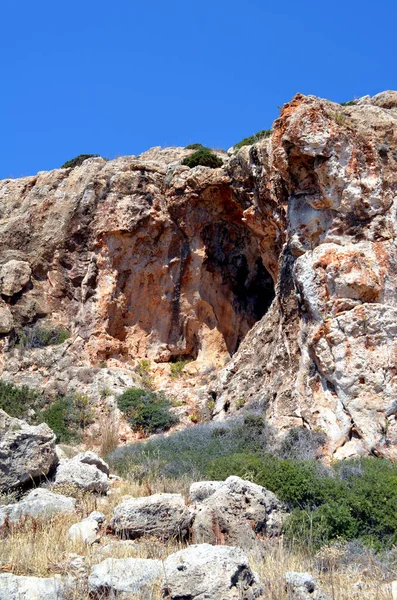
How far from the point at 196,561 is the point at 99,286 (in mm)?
15020

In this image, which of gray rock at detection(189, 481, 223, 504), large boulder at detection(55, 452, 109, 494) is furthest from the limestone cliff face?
large boulder at detection(55, 452, 109, 494)

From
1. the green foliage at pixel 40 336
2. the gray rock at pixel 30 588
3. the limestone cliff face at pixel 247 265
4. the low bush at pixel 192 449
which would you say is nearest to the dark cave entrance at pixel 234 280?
the limestone cliff face at pixel 247 265

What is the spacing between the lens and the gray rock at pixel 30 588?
209 inches

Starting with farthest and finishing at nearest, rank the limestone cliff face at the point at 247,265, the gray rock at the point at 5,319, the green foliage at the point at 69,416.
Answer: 1. the gray rock at the point at 5,319
2. the green foliage at the point at 69,416
3. the limestone cliff face at the point at 247,265

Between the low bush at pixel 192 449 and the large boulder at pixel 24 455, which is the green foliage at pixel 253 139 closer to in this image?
the low bush at pixel 192 449

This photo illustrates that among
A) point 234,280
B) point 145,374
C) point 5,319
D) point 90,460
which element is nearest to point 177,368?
point 145,374

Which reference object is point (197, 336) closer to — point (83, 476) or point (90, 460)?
point (90, 460)

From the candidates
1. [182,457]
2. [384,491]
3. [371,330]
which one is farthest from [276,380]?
[384,491]

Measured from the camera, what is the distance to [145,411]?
54.3 ft

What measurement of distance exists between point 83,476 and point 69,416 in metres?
7.67

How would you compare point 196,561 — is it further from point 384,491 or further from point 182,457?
point 182,457

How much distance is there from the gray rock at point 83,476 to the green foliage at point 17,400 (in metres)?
6.75

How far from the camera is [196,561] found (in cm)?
521

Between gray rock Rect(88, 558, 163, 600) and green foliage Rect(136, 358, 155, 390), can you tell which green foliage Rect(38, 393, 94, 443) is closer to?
green foliage Rect(136, 358, 155, 390)
